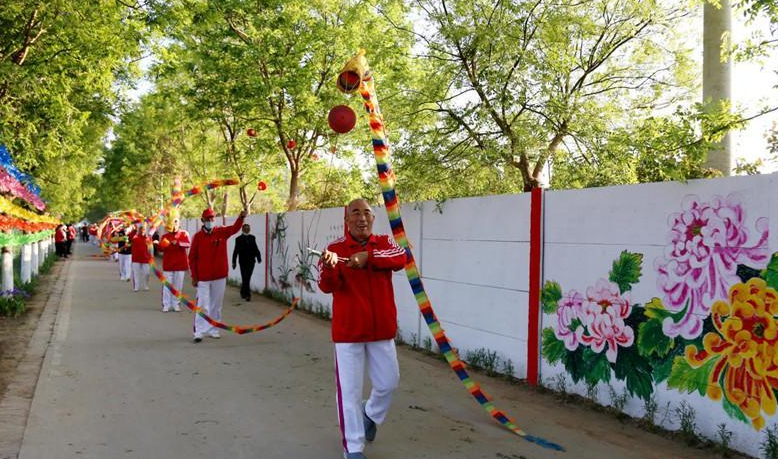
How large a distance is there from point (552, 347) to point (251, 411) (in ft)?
10.2

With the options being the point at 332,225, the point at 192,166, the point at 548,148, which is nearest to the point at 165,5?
the point at 332,225

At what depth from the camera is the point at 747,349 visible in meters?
4.96

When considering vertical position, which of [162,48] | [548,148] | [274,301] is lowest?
[274,301]

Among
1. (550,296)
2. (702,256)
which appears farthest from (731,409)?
(550,296)

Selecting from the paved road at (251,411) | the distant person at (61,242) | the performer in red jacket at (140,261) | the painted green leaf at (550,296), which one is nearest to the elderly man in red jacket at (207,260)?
the paved road at (251,411)

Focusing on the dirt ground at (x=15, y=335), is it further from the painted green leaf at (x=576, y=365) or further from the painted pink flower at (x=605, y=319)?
the painted pink flower at (x=605, y=319)

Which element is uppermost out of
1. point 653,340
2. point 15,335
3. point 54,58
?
point 54,58

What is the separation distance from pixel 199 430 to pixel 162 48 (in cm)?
1052

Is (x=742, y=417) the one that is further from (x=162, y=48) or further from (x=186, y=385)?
(x=162, y=48)

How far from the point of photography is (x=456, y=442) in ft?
17.8

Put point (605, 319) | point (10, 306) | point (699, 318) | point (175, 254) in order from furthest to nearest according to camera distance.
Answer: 1. point (175, 254)
2. point (10, 306)
3. point (605, 319)
4. point (699, 318)

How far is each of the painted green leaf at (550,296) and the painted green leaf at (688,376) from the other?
1.56 metres

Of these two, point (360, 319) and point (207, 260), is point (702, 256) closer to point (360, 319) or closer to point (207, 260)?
point (360, 319)

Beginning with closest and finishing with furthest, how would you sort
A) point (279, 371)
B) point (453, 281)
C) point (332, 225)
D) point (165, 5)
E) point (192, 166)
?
point (279, 371)
point (453, 281)
point (165, 5)
point (332, 225)
point (192, 166)
